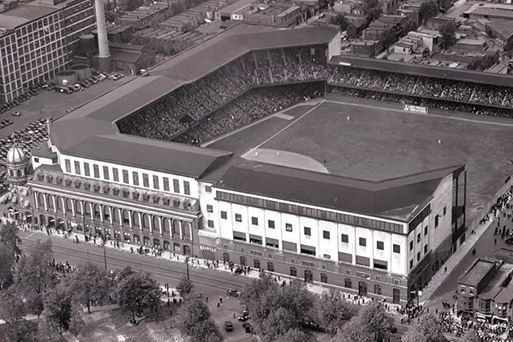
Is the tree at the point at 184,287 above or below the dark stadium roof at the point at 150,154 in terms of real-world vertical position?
below

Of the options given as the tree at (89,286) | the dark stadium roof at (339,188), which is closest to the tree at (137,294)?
the tree at (89,286)

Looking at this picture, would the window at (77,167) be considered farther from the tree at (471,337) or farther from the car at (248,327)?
the tree at (471,337)

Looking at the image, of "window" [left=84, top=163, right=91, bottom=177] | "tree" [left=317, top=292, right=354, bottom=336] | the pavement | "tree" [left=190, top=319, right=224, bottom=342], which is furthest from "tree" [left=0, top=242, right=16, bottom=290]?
the pavement

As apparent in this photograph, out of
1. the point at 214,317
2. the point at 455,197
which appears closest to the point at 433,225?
the point at 455,197

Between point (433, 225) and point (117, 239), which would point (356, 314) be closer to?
point (433, 225)

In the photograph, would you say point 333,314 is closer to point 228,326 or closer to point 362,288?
point 362,288

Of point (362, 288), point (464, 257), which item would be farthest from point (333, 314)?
point (464, 257)

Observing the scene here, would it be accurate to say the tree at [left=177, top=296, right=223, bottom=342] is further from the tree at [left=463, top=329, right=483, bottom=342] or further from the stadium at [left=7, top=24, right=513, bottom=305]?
the tree at [left=463, top=329, right=483, bottom=342]
